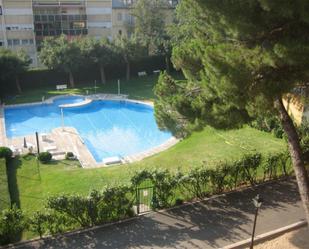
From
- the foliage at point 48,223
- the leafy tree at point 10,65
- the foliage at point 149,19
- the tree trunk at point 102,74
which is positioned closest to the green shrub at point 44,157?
the foliage at point 48,223

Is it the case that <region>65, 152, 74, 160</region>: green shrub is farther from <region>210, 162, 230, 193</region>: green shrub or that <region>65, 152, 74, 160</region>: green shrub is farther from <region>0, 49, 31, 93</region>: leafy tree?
<region>0, 49, 31, 93</region>: leafy tree

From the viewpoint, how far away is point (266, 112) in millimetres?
9156

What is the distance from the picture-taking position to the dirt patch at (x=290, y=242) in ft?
34.5

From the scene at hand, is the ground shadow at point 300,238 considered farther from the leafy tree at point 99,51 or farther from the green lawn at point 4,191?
the leafy tree at point 99,51

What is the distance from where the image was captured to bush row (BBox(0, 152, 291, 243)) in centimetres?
1104

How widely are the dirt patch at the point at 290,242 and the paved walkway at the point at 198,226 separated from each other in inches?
19.0

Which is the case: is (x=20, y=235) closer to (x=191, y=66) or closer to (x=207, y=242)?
(x=207, y=242)

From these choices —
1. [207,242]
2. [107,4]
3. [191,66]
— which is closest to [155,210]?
[207,242]

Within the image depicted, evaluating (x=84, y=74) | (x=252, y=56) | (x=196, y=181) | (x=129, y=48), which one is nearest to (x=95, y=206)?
(x=196, y=181)

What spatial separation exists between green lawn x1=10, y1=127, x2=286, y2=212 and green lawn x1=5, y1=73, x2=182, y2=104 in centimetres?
1362

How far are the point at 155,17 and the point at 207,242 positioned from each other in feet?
117

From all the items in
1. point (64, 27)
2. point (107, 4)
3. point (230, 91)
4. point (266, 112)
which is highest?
point (107, 4)

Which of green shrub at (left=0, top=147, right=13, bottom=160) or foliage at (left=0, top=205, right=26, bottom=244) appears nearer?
foliage at (left=0, top=205, right=26, bottom=244)

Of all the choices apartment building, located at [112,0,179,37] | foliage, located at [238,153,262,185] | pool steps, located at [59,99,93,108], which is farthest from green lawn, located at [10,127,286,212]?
apartment building, located at [112,0,179,37]
